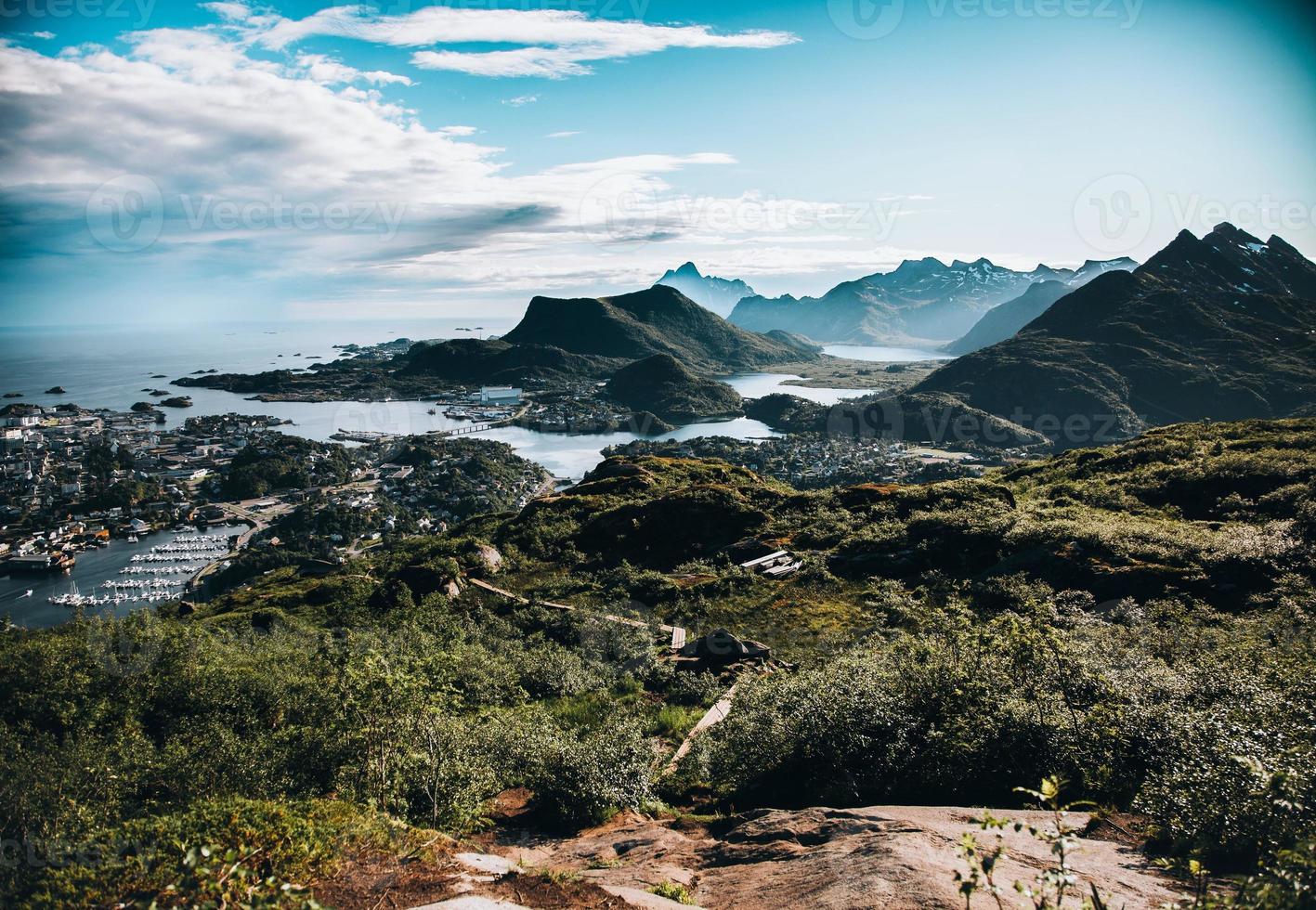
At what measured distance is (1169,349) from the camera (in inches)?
3922

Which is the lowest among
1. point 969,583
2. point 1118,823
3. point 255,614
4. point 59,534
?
point 59,534

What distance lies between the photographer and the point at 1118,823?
6.04 meters

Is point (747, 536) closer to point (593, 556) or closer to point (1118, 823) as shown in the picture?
point (593, 556)

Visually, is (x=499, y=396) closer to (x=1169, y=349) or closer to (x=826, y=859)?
(x=1169, y=349)

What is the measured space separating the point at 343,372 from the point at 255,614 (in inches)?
7193

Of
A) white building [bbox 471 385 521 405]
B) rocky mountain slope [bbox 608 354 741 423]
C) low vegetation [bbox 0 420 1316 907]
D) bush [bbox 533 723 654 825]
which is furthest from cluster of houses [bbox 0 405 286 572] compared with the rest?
rocky mountain slope [bbox 608 354 741 423]

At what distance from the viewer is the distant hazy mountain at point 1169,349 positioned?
3487 inches

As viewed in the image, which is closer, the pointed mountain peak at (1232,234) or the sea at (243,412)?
the sea at (243,412)

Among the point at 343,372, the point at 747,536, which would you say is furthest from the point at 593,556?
the point at 343,372

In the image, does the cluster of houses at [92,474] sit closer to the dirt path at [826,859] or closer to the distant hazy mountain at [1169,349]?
the dirt path at [826,859]

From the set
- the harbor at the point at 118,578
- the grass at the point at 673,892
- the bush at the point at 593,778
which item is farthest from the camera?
the harbor at the point at 118,578

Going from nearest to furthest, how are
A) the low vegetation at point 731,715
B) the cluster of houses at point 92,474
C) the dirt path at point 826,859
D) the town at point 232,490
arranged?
the dirt path at point 826,859, the low vegetation at point 731,715, the town at point 232,490, the cluster of houses at point 92,474

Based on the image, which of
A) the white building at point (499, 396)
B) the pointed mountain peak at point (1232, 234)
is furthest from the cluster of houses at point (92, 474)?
the pointed mountain peak at point (1232, 234)

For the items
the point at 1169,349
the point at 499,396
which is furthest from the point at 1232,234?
the point at 499,396
